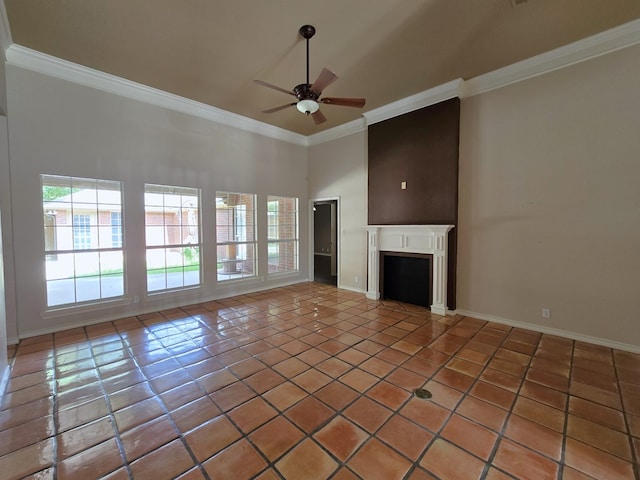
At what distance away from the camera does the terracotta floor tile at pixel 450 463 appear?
1.57m

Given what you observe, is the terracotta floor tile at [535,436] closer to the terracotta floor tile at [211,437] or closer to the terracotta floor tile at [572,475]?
the terracotta floor tile at [572,475]

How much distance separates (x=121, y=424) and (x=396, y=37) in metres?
4.61

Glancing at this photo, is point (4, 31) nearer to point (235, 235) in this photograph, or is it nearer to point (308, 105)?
point (308, 105)

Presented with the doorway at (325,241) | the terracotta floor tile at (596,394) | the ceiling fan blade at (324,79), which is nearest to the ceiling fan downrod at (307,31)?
the ceiling fan blade at (324,79)

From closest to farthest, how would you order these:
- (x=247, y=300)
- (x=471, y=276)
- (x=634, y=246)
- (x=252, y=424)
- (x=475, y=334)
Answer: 1. (x=252, y=424)
2. (x=634, y=246)
3. (x=475, y=334)
4. (x=471, y=276)
5. (x=247, y=300)

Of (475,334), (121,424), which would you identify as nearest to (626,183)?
(475,334)

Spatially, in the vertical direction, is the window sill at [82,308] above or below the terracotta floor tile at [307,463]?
above

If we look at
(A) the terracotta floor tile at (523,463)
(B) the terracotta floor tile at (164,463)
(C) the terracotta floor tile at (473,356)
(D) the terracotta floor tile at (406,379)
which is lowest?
(A) the terracotta floor tile at (523,463)

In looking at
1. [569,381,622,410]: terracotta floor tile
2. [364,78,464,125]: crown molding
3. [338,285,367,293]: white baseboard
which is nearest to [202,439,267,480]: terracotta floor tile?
[569,381,622,410]: terracotta floor tile

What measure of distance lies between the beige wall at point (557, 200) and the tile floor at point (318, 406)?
515 millimetres

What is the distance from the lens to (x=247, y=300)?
17.1 feet

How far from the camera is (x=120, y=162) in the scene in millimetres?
4094

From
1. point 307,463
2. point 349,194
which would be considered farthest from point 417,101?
point 307,463

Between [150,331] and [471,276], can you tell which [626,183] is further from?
[150,331]
